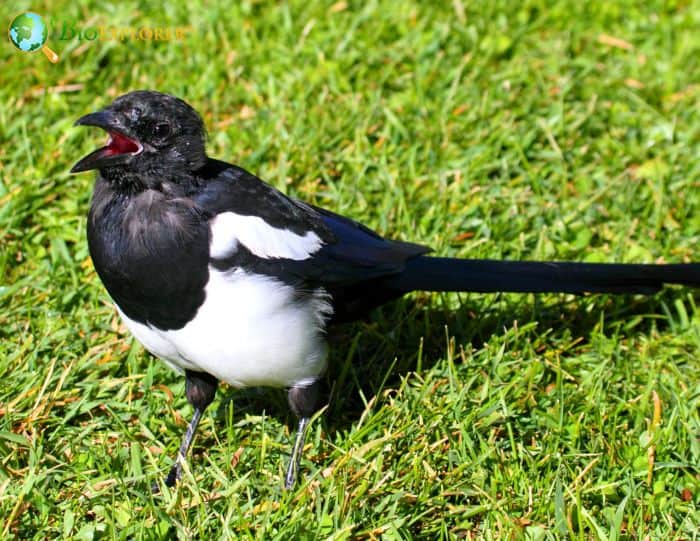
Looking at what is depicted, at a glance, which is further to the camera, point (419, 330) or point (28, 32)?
point (28, 32)

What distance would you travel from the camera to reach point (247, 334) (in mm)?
2631

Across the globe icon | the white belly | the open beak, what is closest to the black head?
the open beak

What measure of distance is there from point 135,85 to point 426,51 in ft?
4.29

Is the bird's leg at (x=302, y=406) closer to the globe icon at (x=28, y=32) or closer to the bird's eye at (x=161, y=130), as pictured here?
the bird's eye at (x=161, y=130)

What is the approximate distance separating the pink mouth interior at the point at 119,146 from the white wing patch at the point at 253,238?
0.29m

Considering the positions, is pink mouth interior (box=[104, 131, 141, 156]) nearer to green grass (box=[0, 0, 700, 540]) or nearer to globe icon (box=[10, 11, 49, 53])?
green grass (box=[0, 0, 700, 540])

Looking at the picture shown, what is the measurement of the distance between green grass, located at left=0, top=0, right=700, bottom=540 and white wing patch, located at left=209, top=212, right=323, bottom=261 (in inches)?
15.8

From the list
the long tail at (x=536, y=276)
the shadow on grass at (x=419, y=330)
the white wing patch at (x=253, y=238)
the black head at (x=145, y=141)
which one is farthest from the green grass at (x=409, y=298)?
the black head at (x=145, y=141)

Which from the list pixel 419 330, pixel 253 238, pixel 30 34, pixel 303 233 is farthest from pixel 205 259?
pixel 30 34

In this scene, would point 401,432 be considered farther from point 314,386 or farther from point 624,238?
point 624,238

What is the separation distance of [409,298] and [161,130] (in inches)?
49.6

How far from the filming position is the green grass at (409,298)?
275cm

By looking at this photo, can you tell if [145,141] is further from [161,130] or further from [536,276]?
[536,276]

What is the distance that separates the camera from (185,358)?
2.76 metres
